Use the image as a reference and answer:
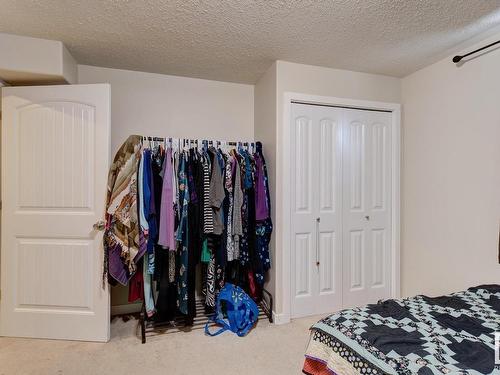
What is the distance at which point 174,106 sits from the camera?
2.74 metres

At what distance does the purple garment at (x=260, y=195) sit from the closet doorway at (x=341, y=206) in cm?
24

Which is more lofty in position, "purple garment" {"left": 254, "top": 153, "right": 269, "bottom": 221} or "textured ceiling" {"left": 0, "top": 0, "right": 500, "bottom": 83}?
"textured ceiling" {"left": 0, "top": 0, "right": 500, "bottom": 83}

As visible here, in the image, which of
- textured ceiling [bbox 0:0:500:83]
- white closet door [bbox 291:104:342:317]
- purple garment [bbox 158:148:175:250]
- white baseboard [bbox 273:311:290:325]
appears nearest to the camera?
textured ceiling [bbox 0:0:500:83]

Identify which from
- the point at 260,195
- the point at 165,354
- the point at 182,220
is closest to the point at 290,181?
the point at 260,195

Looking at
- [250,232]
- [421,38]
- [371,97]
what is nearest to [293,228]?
[250,232]

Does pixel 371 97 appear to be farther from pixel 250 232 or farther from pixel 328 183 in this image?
pixel 250 232

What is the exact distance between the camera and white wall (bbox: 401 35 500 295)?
6.62ft

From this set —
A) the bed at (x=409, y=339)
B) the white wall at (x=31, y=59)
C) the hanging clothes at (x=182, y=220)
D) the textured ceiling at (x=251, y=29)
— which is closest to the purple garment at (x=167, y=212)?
the hanging clothes at (x=182, y=220)

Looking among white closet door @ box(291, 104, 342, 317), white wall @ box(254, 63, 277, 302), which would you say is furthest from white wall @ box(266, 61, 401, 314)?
white closet door @ box(291, 104, 342, 317)

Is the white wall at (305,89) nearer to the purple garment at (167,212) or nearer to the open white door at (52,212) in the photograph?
the purple garment at (167,212)

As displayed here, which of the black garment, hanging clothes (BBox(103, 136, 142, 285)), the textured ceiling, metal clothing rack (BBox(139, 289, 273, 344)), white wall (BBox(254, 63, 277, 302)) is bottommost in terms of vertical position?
metal clothing rack (BBox(139, 289, 273, 344))

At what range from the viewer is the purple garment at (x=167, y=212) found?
6.97 ft

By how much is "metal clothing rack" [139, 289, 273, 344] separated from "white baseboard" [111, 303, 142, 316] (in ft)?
1.19

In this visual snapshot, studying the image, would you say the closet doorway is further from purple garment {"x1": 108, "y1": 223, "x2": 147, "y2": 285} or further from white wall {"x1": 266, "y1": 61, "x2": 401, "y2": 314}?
purple garment {"x1": 108, "y1": 223, "x2": 147, "y2": 285}
